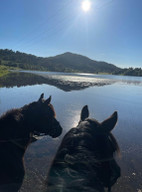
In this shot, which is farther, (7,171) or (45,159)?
(45,159)

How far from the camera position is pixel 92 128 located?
2539 mm

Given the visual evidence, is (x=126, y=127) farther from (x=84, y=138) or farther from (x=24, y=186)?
(x=84, y=138)

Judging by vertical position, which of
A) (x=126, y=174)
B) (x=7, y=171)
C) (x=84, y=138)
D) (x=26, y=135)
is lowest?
(x=126, y=174)

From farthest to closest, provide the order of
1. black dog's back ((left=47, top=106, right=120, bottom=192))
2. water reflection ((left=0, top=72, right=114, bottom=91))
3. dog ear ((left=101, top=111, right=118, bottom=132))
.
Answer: water reflection ((left=0, top=72, right=114, bottom=91))
dog ear ((left=101, top=111, right=118, bottom=132))
black dog's back ((left=47, top=106, right=120, bottom=192))

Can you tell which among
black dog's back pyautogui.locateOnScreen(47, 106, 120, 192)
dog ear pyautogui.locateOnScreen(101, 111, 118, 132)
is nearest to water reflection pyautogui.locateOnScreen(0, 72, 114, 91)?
dog ear pyautogui.locateOnScreen(101, 111, 118, 132)

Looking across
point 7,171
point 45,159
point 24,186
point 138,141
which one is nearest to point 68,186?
point 7,171

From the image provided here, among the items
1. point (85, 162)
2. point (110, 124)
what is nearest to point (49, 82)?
point (110, 124)

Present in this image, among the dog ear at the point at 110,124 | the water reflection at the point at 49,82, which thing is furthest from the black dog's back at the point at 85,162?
the water reflection at the point at 49,82

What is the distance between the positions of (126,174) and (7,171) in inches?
157

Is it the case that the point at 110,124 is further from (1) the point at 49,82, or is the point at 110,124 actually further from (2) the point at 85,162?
(1) the point at 49,82

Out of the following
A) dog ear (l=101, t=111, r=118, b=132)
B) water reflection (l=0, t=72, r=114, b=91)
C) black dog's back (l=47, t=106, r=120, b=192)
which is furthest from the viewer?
water reflection (l=0, t=72, r=114, b=91)

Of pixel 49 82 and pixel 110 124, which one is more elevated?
pixel 49 82

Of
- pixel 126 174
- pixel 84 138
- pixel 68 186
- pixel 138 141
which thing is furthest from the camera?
pixel 138 141

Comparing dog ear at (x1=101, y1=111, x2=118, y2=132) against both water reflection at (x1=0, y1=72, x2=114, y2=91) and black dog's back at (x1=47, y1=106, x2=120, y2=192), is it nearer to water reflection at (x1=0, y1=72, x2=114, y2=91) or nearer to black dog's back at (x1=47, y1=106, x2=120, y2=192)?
black dog's back at (x1=47, y1=106, x2=120, y2=192)
